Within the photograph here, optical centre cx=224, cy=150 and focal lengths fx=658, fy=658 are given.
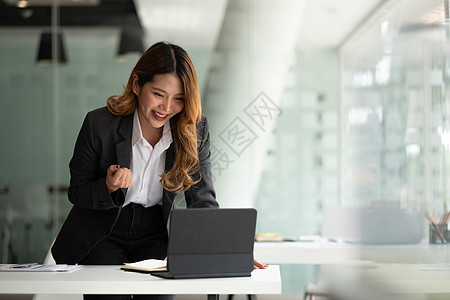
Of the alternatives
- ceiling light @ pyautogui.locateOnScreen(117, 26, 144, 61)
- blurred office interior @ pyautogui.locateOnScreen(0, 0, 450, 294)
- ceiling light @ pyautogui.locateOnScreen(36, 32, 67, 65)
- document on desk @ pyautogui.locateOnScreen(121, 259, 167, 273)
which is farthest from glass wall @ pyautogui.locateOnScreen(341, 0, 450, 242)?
ceiling light @ pyautogui.locateOnScreen(36, 32, 67, 65)

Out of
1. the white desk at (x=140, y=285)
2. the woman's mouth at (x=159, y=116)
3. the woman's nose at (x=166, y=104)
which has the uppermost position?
the woman's nose at (x=166, y=104)

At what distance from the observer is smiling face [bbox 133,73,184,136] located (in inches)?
85.2

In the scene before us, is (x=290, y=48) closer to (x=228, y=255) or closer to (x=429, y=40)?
(x=228, y=255)

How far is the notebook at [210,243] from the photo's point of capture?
180 cm

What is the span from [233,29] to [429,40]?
14.4ft

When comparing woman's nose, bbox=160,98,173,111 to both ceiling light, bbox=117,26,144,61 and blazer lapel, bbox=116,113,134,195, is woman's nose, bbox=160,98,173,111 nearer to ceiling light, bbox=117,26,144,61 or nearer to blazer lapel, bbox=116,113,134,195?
blazer lapel, bbox=116,113,134,195

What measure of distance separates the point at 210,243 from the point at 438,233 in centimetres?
76

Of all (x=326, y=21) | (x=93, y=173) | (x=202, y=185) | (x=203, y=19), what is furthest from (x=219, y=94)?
(x=93, y=173)

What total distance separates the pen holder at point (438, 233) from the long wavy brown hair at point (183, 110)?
1.05 metres

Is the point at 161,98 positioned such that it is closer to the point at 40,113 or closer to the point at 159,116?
the point at 159,116

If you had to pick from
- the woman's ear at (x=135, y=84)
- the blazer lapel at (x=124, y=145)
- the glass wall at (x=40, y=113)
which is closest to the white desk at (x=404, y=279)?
the blazer lapel at (x=124, y=145)

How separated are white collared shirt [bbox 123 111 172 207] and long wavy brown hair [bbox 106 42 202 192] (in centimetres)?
4

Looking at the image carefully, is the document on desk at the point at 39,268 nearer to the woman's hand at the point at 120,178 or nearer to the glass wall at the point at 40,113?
the woman's hand at the point at 120,178

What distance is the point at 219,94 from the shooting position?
5.40m
